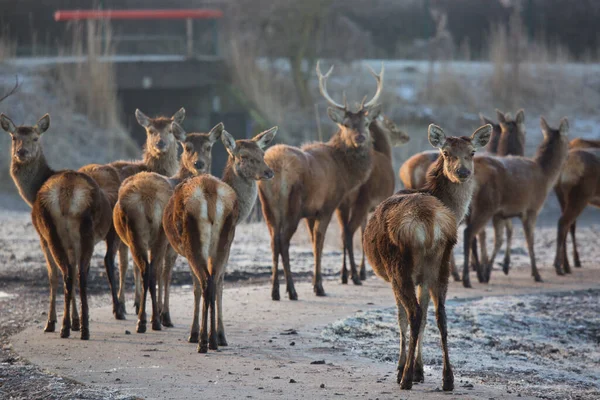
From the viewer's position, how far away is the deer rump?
787cm

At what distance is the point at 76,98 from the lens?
23.6 meters

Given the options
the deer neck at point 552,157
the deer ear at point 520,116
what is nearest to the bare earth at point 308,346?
the deer neck at point 552,157

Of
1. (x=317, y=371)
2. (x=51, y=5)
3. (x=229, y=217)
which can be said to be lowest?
(x=317, y=371)

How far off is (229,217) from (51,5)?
18177mm

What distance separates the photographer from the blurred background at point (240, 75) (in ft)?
75.9

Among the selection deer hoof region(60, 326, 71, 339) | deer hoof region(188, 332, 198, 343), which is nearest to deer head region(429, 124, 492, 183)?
deer hoof region(188, 332, 198, 343)

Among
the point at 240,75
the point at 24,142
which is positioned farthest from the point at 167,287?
the point at 240,75

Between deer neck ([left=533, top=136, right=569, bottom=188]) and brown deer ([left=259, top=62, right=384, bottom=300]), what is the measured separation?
2501 millimetres

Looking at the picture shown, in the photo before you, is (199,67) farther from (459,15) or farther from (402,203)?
(402,203)

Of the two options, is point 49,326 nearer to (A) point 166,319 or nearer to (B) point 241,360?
(A) point 166,319

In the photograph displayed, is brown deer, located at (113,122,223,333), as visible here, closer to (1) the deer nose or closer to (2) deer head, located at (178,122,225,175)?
(2) deer head, located at (178,122,225,175)

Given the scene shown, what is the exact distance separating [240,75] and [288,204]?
13096 mm

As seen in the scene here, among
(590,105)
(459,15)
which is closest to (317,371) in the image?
(590,105)

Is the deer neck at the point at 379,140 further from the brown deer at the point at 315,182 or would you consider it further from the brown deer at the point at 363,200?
the brown deer at the point at 315,182
